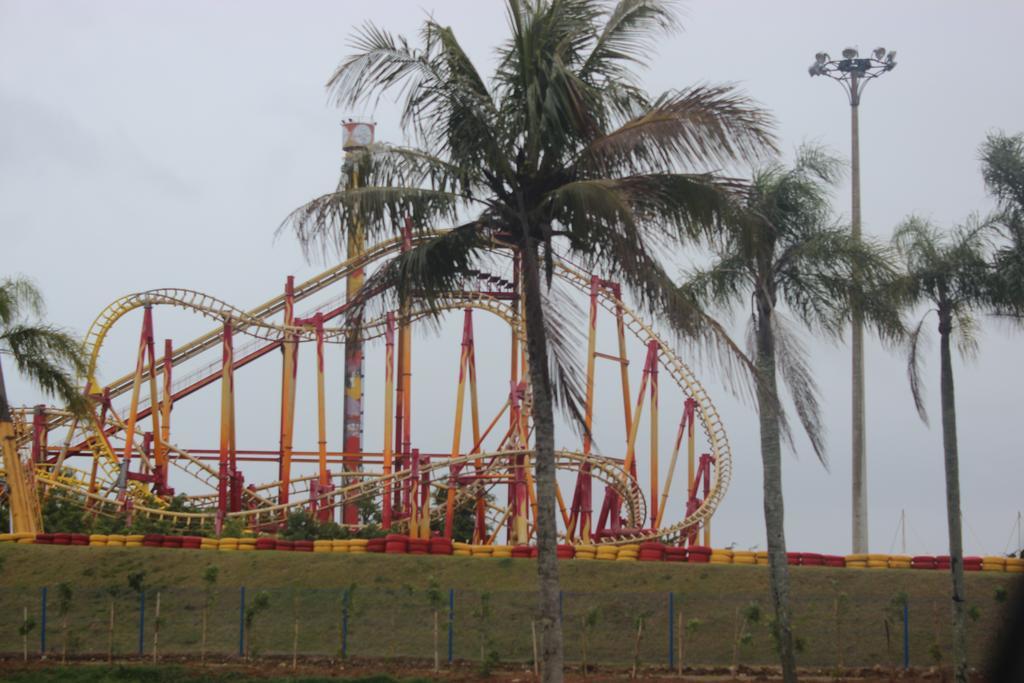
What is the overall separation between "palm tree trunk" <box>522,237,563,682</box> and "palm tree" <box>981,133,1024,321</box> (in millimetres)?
7945

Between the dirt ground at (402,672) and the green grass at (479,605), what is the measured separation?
15.8 inches

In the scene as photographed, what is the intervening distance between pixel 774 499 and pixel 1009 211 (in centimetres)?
589

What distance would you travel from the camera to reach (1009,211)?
20.4 metres

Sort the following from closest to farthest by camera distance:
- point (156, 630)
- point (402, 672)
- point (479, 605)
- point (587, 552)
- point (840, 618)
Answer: point (402, 672)
point (156, 630)
point (840, 618)
point (479, 605)
point (587, 552)

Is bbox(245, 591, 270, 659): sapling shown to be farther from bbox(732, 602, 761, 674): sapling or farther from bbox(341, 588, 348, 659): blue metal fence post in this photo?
bbox(732, 602, 761, 674): sapling

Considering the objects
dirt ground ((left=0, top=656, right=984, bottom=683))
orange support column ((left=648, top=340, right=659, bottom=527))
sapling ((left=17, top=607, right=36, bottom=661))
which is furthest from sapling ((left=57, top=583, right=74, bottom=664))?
orange support column ((left=648, top=340, right=659, bottom=527))

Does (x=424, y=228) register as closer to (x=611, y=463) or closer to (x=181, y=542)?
(x=181, y=542)

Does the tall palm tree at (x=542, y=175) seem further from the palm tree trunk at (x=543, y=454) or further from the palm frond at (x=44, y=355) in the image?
the palm frond at (x=44, y=355)

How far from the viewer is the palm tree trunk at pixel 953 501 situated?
19.3 metres

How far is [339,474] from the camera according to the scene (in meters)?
36.6

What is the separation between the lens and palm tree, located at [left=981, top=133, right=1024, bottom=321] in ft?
64.8

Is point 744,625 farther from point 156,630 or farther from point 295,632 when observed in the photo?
point 156,630

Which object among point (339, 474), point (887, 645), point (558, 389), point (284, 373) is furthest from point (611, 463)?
point (558, 389)

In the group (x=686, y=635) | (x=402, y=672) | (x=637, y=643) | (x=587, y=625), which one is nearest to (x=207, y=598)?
(x=402, y=672)
